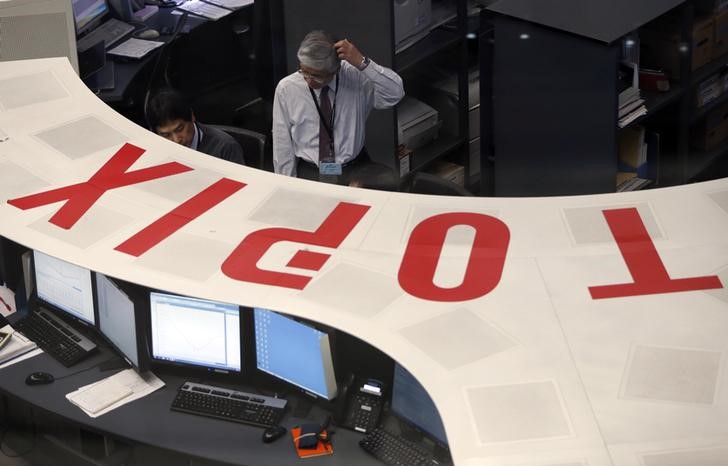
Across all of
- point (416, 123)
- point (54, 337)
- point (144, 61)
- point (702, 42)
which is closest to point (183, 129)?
point (54, 337)

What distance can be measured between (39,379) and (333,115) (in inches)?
70.5

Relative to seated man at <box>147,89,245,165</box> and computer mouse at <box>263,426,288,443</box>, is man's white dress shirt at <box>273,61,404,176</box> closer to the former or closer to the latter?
seated man at <box>147,89,245,165</box>

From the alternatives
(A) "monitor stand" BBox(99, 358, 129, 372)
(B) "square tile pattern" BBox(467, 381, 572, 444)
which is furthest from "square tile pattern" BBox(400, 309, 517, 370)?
(A) "monitor stand" BBox(99, 358, 129, 372)

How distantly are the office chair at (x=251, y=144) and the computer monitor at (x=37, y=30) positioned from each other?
0.94 meters

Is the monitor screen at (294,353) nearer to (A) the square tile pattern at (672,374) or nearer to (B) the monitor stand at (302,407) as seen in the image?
(B) the monitor stand at (302,407)

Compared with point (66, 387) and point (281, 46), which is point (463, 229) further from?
point (281, 46)

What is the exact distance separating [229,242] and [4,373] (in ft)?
→ 5.77

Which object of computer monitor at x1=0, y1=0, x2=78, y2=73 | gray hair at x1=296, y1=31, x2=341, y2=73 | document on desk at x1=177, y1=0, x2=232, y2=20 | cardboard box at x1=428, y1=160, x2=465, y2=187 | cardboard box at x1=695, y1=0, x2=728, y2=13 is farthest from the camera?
document on desk at x1=177, y1=0, x2=232, y2=20

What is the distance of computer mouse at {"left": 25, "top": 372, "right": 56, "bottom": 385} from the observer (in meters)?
4.11

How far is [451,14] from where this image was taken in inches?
238

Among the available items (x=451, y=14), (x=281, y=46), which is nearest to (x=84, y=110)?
(x=281, y=46)

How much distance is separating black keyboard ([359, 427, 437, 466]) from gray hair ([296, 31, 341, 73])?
1794mm

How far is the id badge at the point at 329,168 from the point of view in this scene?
5.04 metres

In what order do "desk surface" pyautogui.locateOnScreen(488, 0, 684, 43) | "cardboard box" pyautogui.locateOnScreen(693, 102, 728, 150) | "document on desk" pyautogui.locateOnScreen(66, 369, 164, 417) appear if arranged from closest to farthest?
"document on desk" pyautogui.locateOnScreen(66, 369, 164, 417), "desk surface" pyautogui.locateOnScreen(488, 0, 684, 43), "cardboard box" pyautogui.locateOnScreen(693, 102, 728, 150)
